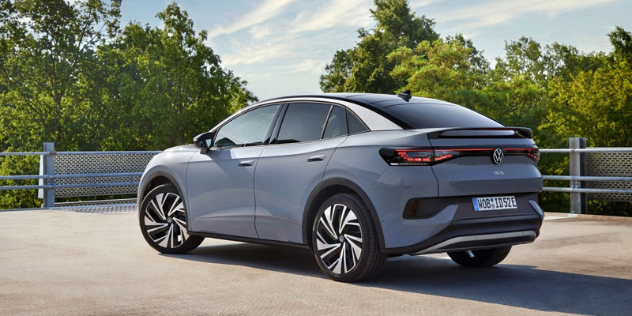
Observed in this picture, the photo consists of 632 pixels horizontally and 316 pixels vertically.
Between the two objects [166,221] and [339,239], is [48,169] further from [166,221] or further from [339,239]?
[339,239]

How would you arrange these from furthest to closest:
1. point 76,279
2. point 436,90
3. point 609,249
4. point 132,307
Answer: point 436,90 < point 609,249 < point 76,279 < point 132,307

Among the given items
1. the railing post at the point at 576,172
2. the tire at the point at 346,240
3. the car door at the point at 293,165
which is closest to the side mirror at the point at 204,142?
the car door at the point at 293,165

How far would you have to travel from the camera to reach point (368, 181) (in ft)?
21.1

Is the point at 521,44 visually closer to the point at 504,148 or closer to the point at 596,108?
the point at 596,108

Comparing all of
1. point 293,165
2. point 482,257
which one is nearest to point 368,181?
point 293,165

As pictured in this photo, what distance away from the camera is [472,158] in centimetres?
643

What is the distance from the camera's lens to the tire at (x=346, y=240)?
648 centimetres

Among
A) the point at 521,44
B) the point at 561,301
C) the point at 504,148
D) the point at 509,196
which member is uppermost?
the point at 521,44

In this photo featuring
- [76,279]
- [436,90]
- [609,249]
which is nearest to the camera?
[76,279]

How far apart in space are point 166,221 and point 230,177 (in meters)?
1.42

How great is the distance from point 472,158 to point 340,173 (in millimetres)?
1093

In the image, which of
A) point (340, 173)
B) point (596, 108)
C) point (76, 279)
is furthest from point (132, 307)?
point (596, 108)

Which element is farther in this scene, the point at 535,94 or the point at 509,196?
the point at 535,94

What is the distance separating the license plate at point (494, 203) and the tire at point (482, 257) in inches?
40.1
